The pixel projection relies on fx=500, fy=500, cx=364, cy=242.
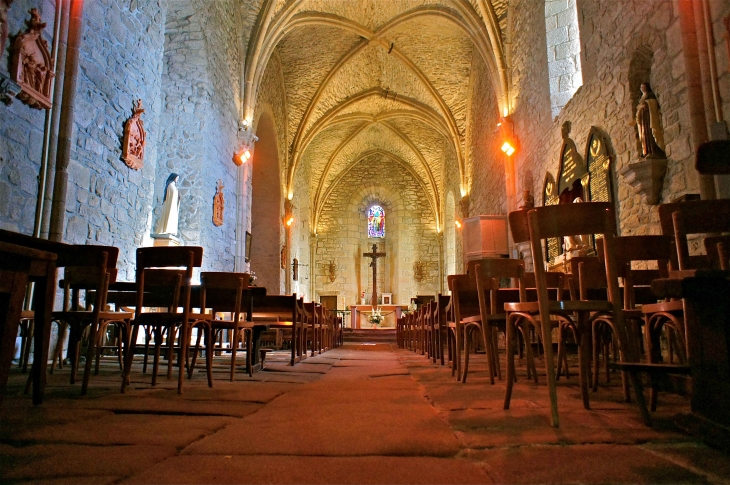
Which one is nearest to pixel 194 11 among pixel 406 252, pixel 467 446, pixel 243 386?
pixel 243 386

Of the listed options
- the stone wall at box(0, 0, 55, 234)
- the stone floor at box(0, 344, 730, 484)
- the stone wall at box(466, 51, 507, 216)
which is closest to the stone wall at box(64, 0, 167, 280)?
the stone wall at box(0, 0, 55, 234)

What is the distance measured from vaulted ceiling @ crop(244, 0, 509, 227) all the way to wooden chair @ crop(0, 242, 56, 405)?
354 inches

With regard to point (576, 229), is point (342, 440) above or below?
below

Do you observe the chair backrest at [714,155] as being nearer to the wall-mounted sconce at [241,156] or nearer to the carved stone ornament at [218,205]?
the carved stone ornament at [218,205]

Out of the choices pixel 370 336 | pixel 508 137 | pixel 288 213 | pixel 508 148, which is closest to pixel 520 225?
pixel 508 148

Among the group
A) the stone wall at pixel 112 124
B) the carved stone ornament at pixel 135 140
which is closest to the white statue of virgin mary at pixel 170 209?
the stone wall at pixel 112 124

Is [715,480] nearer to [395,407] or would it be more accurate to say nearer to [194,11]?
[395,407]

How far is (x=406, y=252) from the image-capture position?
18.8 metres

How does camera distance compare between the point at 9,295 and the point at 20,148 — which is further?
the point at 20,148

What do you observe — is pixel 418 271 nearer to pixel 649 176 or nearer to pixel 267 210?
pixel 267 210

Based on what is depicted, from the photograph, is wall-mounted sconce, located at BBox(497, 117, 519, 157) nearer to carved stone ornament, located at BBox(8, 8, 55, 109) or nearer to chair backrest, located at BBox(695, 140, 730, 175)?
carved stone ornament, located at BBox(8, 8, 55, 109)

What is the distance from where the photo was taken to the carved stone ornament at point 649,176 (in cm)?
447

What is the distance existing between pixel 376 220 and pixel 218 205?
11277mm

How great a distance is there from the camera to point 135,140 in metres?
6.01
